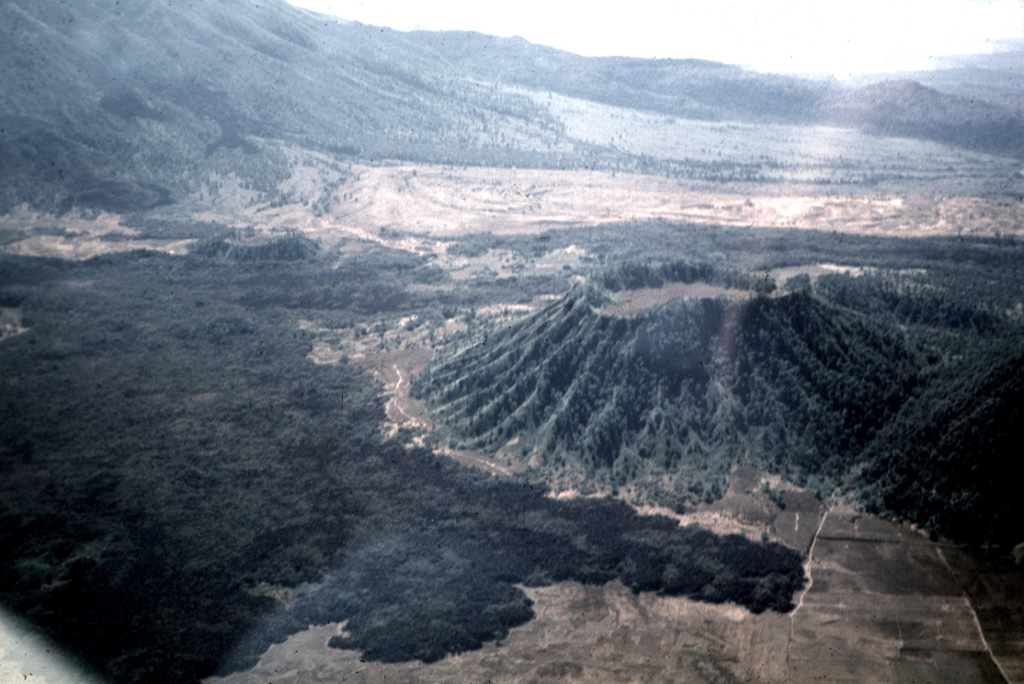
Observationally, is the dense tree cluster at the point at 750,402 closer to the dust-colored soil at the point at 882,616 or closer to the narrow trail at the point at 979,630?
the narrow trail at the point at 979,630

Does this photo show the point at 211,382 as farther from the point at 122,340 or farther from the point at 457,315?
the point at 457,315

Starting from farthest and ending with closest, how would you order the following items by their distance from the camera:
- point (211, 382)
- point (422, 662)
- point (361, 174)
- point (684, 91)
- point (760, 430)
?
point (684, 91), point (361, 174), point (211, 382), point (760, 430), point (422, 662)

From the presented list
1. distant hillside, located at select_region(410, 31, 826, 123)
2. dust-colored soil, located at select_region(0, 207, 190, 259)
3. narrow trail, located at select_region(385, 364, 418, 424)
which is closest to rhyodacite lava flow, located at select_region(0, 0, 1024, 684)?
narrow trail, located at select_region(385, 364, 418, 424)

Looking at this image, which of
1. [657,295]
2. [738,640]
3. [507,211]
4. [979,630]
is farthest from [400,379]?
[507,211]

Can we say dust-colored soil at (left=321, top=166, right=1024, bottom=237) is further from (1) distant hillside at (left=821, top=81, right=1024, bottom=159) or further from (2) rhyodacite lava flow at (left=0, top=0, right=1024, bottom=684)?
(1) distant hillside at (left=821, top=81, right=1024, bottom=159)

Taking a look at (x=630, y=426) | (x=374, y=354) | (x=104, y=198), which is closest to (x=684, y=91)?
(x=104, y=198)

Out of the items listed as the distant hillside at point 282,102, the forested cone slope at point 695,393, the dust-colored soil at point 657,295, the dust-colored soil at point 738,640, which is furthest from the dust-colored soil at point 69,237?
the dust-colored soil at point 738,640
